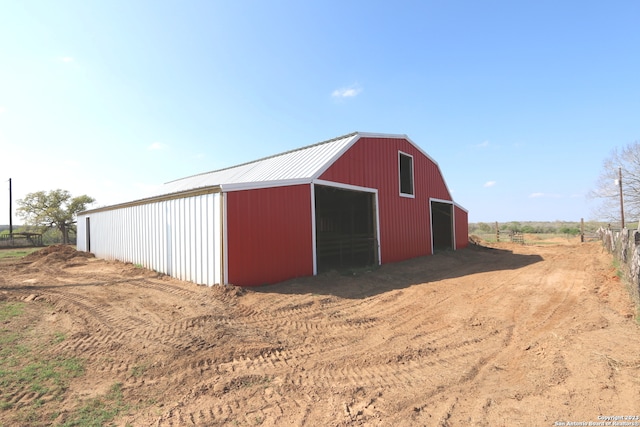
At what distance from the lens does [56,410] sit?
3246 millimetres

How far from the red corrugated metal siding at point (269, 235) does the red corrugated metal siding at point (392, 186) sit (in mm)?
1691

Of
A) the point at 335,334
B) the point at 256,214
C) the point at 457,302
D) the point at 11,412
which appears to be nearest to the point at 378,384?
the point at 335,334

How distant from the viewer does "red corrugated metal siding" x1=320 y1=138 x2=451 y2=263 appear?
1218 centimetres

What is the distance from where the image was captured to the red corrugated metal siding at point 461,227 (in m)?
20.8

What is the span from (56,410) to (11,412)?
0.40m

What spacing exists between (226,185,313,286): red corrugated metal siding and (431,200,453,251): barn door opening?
12.8m

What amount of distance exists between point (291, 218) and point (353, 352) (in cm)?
530

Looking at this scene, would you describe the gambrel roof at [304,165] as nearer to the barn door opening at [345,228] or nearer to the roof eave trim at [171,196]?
the roof eave trim at [171,196]

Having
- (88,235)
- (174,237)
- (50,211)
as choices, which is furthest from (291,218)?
(50,211)

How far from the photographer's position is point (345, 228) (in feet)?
59.0

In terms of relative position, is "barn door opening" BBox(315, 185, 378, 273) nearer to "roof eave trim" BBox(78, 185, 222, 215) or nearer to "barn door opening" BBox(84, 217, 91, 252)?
"roof eave trim" BBox(78, 185, 222, 215)

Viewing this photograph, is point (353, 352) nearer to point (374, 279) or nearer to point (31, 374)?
point (31, 374)

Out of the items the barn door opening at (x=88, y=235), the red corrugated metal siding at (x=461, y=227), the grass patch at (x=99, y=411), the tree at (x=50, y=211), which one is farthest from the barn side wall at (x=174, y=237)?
the tree at (x=50, y=211)

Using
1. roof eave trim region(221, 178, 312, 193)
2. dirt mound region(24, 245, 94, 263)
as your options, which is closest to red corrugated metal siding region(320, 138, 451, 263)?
roof eave trim region(221, 178, 312, 193)
